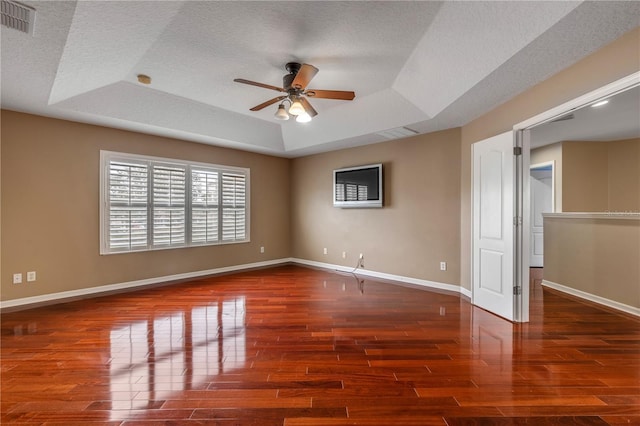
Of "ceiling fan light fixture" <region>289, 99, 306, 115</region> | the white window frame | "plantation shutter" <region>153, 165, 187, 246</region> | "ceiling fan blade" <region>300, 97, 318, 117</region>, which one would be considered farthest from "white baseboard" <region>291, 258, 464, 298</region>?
"ceiling fan light fixture" <region>289, 99, 306, 115</region>

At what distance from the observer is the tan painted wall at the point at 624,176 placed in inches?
195

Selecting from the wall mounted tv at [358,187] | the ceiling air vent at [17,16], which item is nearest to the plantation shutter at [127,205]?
the ceiling air vent at [17,16]

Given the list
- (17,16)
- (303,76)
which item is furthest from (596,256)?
(17,16)

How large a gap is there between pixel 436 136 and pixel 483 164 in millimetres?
1151

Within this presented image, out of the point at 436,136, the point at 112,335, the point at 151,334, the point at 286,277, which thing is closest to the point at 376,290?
the point at 286,277

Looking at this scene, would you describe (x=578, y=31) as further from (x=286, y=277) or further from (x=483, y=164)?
(x=286, y=277)

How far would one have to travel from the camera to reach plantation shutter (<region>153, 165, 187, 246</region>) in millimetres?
4918

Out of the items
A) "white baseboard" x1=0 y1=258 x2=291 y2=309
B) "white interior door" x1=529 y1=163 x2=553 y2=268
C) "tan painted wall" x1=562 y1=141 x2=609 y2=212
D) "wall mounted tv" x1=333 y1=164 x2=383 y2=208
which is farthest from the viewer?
"white interior door" x1=529 y1=163 x2=553 y2=268

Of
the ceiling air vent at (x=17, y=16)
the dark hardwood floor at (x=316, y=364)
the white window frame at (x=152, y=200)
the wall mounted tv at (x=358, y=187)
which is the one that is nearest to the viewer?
the dark hardwood floor at (x=316, y=364)

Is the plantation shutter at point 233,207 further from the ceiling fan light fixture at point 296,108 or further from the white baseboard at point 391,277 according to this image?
the ceiling fan light fixture at point 296,108

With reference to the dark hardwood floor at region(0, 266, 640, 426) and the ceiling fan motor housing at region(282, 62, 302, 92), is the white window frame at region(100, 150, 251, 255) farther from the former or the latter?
the ceiling fan motor housing at region(282, 62, 302, 92)

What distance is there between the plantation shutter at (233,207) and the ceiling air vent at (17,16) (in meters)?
3.71

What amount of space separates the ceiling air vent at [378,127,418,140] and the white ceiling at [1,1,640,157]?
197mm

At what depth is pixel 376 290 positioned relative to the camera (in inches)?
180
